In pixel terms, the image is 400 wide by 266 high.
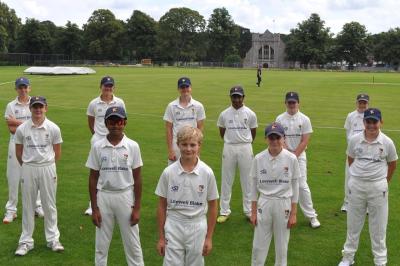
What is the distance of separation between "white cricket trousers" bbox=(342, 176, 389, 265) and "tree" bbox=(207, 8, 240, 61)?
131m

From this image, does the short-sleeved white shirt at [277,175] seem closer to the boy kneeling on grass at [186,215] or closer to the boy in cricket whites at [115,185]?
the boy kneeling on grass at [186,215]

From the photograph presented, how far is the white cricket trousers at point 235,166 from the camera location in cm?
902

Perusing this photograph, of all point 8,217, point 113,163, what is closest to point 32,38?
point 8,217

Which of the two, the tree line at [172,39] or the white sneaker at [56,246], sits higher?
the tree line at [172,39]

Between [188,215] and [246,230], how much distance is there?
366 cm

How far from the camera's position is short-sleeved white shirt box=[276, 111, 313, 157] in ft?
28.5

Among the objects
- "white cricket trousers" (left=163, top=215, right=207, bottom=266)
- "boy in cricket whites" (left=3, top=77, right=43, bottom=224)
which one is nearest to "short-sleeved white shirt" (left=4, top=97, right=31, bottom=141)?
"boy in cricket whites" (left=3, top=77, right=43, bottom=224)

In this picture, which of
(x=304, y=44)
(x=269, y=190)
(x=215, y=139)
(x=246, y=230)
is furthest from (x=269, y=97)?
(x=304, y=44)

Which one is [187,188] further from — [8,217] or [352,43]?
[352,43]

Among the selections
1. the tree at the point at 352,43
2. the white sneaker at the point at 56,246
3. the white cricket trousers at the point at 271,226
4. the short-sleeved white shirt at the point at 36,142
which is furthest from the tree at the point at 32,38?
the white cricket trousers at the point at 271,226

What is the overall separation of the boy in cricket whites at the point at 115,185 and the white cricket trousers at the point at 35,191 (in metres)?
1.59

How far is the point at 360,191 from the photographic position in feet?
22.6

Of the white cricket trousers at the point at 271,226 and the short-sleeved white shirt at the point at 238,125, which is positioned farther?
the short-sleeved white shirt at the point at 238,125

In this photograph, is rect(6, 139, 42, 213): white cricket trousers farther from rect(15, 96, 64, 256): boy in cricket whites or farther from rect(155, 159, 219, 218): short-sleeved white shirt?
rect(155, 159, 219, 218): short-sleeved white shirt
